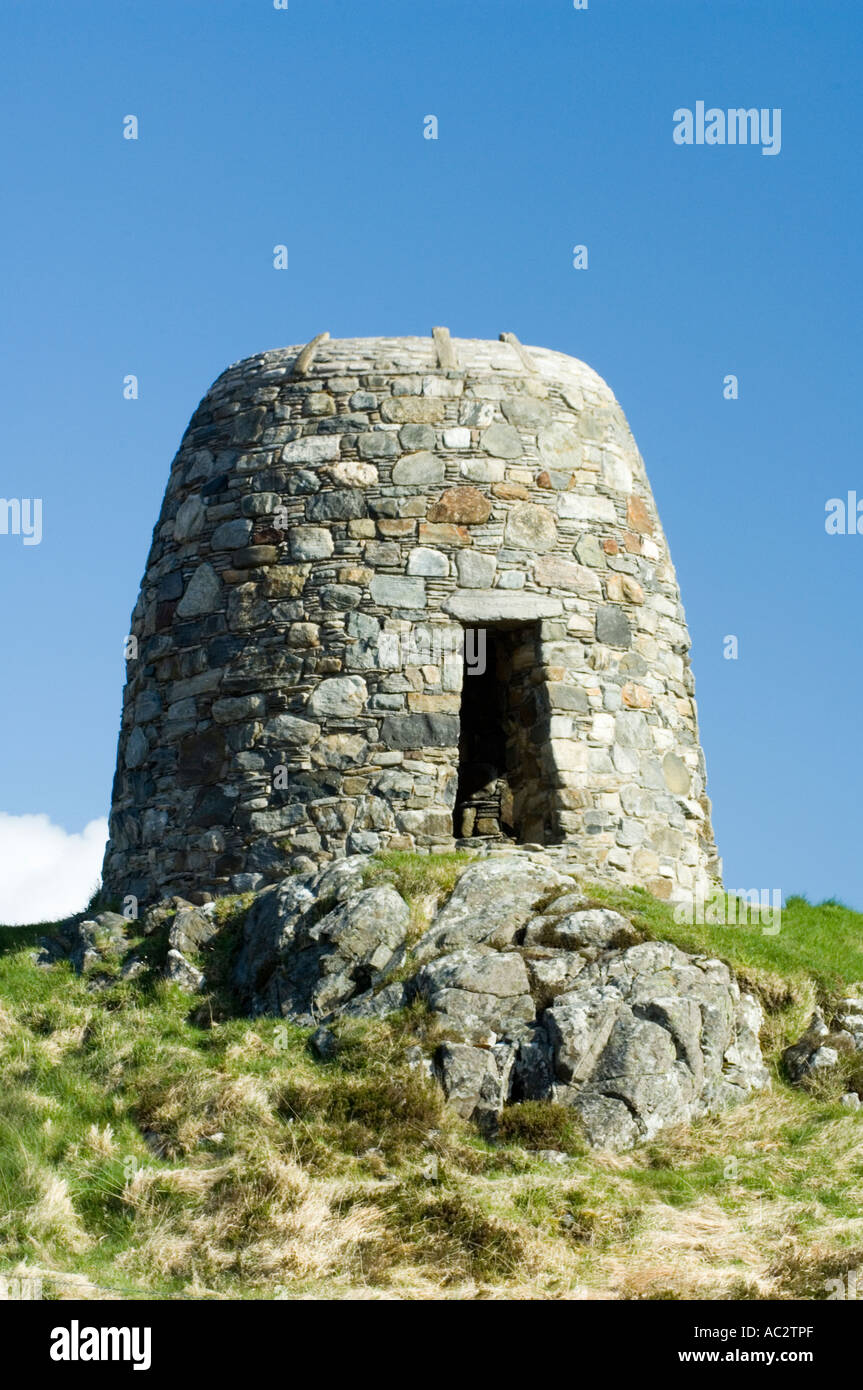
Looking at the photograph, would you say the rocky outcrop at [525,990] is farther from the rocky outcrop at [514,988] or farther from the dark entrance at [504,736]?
the dark entrance at [504,736]

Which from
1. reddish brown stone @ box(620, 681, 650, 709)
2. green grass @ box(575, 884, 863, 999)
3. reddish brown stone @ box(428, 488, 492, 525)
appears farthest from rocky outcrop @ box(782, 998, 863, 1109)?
reddish brown stone @ box(428, 488, 492, 525)

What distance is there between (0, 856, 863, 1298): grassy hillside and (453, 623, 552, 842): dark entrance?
190 centimetres

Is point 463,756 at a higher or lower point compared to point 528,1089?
higher

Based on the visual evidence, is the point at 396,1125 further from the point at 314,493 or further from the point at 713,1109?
the point at 314,493

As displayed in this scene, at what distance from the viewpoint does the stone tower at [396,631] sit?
12.4 m

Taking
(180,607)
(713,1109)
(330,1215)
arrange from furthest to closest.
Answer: (180,607)
(713,1109)
(330,1215)

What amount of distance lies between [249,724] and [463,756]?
9.92ft

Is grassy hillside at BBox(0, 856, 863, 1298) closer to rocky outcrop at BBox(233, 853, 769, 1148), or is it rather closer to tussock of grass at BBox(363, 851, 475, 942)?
tussock of grass at BBox(363, 851, 475, 942)

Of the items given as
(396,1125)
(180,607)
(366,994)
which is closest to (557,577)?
(180,607)

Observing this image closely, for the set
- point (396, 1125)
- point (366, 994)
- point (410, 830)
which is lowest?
point (396, 1125)

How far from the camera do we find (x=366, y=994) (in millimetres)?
10594

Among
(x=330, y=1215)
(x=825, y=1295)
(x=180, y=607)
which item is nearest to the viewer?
(x=825, y=1295)

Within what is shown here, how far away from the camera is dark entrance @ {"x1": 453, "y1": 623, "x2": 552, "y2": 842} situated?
42.0 feet

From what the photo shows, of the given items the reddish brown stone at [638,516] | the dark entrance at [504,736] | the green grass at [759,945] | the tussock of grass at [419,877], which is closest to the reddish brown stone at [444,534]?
the dark entrance at [504,736]
